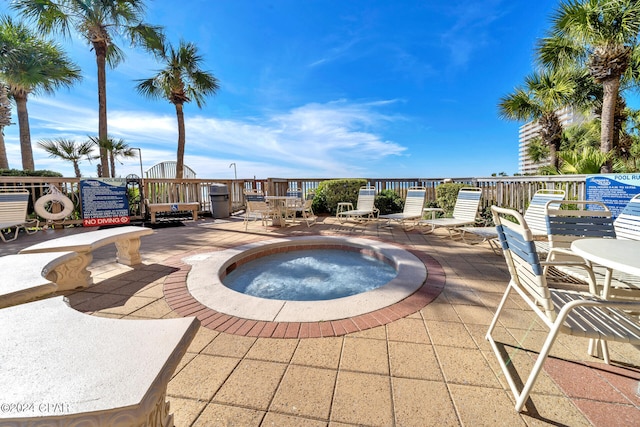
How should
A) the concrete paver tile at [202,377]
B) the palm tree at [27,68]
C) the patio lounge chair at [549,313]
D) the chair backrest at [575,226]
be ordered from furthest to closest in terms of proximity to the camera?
the palm tree at [27,68] → the chair backrest at [575,226] → the concrete paver tile at [202,377] → the patio lounge chair at [549,313]

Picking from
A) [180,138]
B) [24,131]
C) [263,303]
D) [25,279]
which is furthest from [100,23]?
[263,303]

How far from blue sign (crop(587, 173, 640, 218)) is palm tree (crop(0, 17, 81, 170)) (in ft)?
51.3

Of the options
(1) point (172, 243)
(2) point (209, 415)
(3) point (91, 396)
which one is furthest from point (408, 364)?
(1) point (172, 243)

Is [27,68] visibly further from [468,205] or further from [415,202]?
[468,205]

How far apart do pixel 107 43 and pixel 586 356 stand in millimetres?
13378

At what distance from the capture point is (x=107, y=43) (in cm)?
877

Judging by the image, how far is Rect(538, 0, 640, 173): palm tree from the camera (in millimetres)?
5641

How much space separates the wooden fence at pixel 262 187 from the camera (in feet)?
18.5

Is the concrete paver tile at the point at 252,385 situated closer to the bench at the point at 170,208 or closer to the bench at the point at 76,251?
the bench at the point at 76,251

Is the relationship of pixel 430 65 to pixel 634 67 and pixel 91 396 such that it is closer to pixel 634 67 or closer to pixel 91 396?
pixel 634 67

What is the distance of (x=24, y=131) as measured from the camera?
402 inches

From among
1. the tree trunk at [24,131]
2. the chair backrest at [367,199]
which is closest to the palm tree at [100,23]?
the tree trunk at [24,131]

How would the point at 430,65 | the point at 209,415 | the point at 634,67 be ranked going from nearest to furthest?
the point at 209,415, the point at 634,67, the point at 430,65

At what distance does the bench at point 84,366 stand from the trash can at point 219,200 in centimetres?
719
